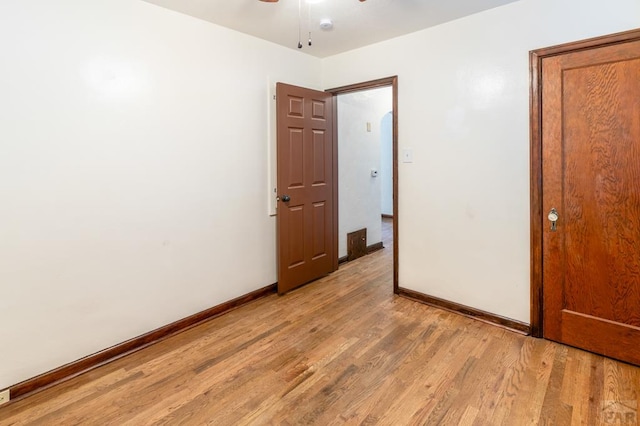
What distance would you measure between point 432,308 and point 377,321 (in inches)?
22.2

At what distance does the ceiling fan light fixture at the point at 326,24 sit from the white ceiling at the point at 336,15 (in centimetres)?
4

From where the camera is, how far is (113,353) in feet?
7.73

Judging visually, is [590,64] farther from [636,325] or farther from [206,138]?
[206,138]

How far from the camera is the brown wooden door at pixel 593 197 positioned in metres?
2.14

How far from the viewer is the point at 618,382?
79.0 inches

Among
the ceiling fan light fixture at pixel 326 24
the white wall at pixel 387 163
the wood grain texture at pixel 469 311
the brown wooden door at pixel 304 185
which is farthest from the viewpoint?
the white wall at pixel 387 163

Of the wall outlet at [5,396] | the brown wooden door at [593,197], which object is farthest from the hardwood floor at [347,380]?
the brown wooden door at [593,197]

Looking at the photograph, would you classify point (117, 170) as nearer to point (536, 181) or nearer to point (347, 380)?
point (347, 380)

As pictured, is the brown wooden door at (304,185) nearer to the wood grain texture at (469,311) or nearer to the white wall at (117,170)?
the white wall at (117,170)

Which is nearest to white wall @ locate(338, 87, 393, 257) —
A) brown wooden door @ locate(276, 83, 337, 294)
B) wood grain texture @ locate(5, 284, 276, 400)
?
brown wooden door @ locate(276, 83, 337, 294)

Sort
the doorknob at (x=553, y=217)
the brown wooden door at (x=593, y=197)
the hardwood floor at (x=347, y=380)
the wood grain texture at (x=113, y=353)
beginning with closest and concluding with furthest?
the hardwood floor at (x=347, y=380)
the wood grain texture at (x=113, y=353)
the brown wooden door at (x=593, y=197)
the doorknob at (x=553, y=217)

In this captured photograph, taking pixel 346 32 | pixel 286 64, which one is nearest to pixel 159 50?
pixel 286 64

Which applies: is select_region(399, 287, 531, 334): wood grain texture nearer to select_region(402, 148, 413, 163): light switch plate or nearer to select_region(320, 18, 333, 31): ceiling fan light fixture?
select_region(402, 148, 413, 163): light switch plate

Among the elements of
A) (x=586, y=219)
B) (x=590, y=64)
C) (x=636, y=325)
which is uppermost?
(x=590, y=64)
